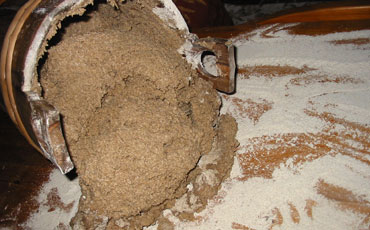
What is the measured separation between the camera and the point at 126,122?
800 mm

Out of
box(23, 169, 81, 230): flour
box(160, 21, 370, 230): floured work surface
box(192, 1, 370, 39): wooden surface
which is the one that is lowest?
box(23, 169, 81, 230): flour

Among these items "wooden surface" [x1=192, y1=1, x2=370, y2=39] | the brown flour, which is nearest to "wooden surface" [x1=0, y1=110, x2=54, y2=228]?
the brown flour

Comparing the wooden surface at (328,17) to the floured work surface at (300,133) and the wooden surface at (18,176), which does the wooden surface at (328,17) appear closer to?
the floured work surface at (300,133)

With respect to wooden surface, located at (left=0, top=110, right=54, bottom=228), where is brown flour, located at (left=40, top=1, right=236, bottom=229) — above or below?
above

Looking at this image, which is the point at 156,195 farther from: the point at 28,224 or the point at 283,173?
the point at 28,224

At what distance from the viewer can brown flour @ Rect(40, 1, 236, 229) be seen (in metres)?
0.76

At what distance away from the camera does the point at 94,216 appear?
862mm

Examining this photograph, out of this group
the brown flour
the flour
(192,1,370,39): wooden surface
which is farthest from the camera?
(192,1,370,39): wooden surface

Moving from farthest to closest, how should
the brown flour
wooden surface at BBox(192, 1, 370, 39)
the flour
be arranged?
wooden surface at BBox(192, 1, 370, 39) < the flour < the brown flour

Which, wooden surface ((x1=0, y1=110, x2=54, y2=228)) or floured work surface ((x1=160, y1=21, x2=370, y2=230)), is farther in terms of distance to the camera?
wooden surface ((x1=0, y1=110, x2=54, y2=228))

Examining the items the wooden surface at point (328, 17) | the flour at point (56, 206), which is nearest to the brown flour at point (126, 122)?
the flour at point (56, 206)

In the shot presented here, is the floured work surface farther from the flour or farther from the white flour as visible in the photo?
the flour

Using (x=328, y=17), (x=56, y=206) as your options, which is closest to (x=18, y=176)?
(x=56, y=206)

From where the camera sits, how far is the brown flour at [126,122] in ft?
2.50
